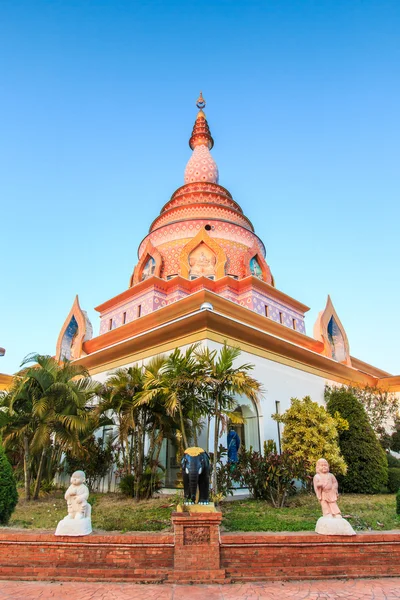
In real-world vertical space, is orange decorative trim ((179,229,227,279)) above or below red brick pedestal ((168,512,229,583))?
above

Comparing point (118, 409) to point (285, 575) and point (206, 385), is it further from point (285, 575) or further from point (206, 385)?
point (285, 575)

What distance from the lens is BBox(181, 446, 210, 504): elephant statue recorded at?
6594 millimetres

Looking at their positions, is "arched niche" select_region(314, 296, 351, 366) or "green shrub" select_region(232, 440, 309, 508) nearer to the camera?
"green shrub" select_region(232, 440, 309, 508)

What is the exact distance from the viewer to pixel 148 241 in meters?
20.5

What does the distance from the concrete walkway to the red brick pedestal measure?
177 mm

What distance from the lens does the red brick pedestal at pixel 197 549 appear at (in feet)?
17.2

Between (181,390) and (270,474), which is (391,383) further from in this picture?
(181,390)

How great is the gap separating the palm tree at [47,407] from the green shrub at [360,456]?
7.82m

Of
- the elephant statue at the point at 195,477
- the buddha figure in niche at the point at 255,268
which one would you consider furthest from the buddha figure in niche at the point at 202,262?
the elephant statue at the point at 195,477

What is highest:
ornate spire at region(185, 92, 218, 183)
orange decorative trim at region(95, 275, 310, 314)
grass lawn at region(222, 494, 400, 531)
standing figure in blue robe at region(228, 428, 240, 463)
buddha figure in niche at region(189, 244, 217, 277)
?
ornate spire at region(185, 92, 218, 183)

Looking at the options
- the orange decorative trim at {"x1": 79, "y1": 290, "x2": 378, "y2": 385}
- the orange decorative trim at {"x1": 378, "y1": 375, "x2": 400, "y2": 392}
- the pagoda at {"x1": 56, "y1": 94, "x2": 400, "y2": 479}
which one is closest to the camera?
the orange decorative trim at {"x1": 79, "y1": 290, "x2": 378, "y2": 385}

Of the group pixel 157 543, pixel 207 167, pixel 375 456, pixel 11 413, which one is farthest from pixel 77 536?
pixel 207 167

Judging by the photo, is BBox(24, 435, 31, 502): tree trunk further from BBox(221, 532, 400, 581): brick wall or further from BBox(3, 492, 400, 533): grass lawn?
BBox(221, 532, 400, 581): brick wall

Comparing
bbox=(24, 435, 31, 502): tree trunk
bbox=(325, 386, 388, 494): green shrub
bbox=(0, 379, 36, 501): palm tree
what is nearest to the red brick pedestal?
bbox=(0, 379, 36, 501): palm tree
